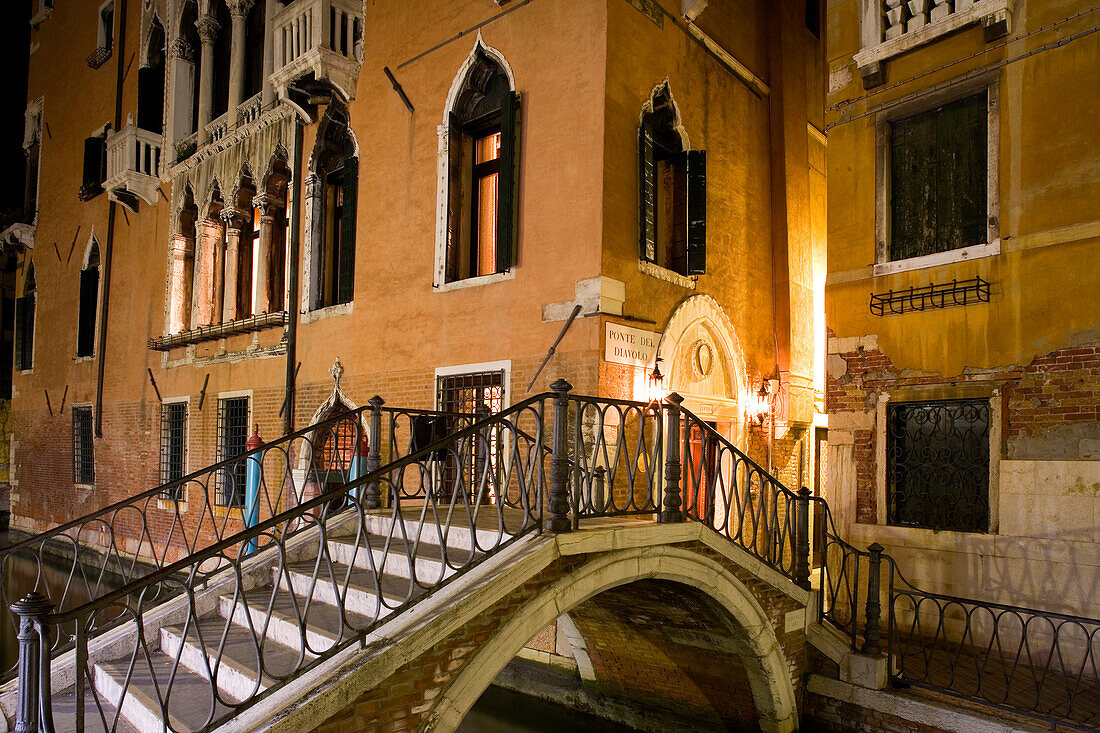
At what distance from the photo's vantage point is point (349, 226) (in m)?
10.5

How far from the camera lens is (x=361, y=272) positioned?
404 inches

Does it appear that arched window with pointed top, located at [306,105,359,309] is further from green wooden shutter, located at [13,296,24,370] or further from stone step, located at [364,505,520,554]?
green wooden shutter, located at [13,296,24,370]

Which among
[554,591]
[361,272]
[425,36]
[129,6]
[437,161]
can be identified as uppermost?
[129,6]

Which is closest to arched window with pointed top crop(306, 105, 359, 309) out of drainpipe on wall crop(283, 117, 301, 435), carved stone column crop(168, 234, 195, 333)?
drainpipe on wall crop(283, 117, 301, 435)

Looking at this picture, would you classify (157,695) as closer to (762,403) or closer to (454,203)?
(454,203)

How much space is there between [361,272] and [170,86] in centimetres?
734

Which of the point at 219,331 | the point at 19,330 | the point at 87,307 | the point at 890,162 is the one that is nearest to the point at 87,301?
the point at 87,307

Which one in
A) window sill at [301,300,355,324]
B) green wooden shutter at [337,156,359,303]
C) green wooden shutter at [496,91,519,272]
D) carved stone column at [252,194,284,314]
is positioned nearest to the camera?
green wooden shutter at [496,91,519,272]

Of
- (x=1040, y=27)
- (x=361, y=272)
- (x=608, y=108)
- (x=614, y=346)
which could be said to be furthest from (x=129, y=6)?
(x=1040, y=27)

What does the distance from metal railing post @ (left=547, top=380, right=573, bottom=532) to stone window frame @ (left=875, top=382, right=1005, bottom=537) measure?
4.30 meters

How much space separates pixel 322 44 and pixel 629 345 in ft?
19.4

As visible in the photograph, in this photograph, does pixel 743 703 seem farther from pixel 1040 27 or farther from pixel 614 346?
pixel 1040 27

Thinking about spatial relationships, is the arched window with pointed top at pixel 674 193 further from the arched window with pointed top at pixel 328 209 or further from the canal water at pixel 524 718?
the canal water at pixel 524 718

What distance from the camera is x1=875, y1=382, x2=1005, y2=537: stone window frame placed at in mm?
7125
